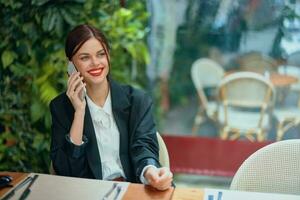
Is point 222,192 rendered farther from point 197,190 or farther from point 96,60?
point 96,60

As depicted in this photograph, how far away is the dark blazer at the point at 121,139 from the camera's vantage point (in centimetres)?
165

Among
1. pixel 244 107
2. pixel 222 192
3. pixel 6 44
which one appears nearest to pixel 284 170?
pixel 222 192

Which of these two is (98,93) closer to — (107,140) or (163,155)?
(107,140)

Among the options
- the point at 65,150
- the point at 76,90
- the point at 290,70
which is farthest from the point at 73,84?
the point at 290,70

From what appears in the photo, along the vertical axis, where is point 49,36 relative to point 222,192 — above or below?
above

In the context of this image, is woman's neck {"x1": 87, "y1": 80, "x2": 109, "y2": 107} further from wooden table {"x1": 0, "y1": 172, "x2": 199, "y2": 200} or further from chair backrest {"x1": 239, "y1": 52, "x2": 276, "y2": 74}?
chair backrest {"x1": 239, "y1": 52, "x2": 276, "y2": 74}

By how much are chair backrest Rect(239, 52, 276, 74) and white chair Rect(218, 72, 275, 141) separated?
0.23 ft

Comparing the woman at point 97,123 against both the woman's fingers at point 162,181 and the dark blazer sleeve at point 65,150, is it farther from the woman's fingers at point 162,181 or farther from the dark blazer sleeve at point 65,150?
the woman's fingers at point 162,181

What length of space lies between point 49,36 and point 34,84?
307mm

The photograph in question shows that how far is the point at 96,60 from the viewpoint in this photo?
5.42 ft

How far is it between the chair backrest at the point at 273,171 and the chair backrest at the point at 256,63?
1479 millimetres

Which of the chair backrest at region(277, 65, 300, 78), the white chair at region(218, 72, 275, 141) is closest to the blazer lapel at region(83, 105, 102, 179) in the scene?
the white chair at region(218, 72, 275, 141)

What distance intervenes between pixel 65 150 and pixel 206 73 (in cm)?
173

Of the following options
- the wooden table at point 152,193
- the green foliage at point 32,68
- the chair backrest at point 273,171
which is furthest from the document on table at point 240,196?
the green foliage at point 32,68
